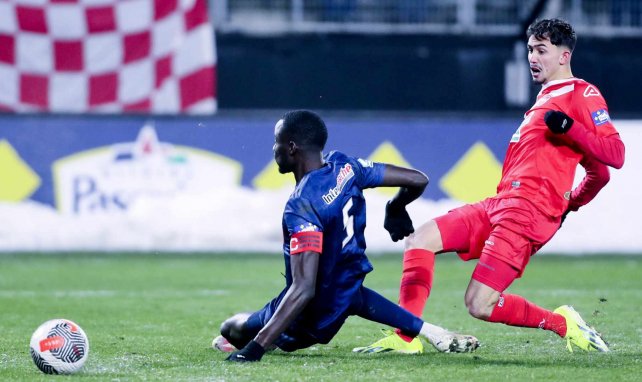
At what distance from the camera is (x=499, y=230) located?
572cm

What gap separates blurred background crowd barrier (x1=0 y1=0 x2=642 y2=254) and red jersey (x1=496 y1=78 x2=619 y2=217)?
515 cm

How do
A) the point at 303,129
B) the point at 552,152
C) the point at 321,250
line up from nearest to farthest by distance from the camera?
the point at 321,250 → the point at 303,129 → the point at 552,152

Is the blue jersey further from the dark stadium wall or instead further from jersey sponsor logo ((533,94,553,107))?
the dark stadium wall

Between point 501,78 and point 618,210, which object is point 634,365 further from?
point 501,78

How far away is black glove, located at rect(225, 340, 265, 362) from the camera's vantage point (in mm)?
5172

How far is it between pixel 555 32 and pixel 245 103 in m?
8.34

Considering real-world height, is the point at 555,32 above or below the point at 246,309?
above

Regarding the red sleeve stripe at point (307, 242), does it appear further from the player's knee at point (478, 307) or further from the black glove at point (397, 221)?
the player's knee at point (478, 307)

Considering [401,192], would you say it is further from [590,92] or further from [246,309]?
[246,309]

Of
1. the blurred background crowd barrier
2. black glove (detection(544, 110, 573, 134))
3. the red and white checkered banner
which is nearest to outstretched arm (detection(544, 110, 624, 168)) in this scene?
black glove (detection(544, 110, 573, 134))

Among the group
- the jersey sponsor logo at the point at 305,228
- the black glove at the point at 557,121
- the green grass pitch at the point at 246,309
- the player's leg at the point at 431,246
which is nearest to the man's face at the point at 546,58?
the black glove at the point at 557,121

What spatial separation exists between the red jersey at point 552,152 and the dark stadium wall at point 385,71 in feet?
26.3

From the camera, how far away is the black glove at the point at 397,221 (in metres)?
5.73

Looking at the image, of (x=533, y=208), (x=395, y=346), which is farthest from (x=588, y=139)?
(x=395, y=346)
